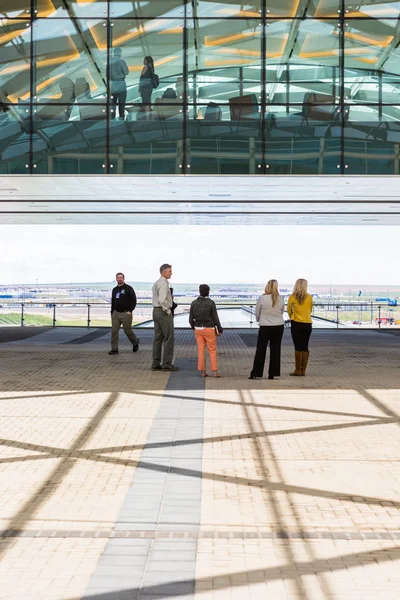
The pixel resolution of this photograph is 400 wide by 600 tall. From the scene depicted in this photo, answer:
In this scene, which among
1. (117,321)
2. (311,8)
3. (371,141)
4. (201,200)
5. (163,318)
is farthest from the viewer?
(201,200)

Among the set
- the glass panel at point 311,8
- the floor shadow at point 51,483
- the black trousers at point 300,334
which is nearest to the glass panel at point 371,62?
the glass panel at point 311,8

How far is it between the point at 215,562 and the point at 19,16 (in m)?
20.9

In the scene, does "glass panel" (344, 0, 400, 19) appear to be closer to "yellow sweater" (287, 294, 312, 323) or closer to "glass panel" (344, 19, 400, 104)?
"glass panel" (344, 19, 400, 104)

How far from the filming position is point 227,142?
2150cm

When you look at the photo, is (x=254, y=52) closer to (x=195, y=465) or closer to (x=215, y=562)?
(x=195, y=465)

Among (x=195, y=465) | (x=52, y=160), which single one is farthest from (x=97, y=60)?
(x=195, y=465)

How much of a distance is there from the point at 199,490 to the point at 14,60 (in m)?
18.6

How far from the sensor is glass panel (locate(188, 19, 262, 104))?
21734 mm

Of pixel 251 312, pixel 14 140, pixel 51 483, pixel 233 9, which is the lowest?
pixel 251 312

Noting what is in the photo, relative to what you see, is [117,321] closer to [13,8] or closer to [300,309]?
[300,309]

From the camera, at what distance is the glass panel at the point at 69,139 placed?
70.5ft

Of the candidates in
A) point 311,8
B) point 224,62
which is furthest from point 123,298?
point 311,8

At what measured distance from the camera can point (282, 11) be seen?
73.2ft

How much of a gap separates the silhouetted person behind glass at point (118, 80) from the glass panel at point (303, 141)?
4.18m
